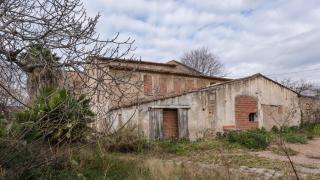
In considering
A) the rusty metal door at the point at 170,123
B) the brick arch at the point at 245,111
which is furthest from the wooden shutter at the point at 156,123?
the brick arch at the point at 245,111

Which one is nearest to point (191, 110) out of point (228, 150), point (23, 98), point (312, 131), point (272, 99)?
point (228, 150)

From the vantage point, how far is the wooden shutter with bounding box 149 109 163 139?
1941cm

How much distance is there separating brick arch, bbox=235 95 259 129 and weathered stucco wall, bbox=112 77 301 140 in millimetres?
115

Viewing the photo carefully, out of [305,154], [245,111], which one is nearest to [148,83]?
[245,111]

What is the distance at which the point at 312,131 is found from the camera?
988 inches

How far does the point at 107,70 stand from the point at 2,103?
1901mm

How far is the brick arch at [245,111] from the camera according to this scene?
74.2 ft

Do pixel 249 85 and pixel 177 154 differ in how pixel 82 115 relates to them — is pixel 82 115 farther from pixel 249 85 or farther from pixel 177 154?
pixel 249 85

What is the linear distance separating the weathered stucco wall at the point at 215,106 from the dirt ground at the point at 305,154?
196 centimetres

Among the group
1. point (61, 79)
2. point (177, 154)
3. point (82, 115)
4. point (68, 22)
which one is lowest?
point (177, 154)

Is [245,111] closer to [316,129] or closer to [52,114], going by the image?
[316,129]

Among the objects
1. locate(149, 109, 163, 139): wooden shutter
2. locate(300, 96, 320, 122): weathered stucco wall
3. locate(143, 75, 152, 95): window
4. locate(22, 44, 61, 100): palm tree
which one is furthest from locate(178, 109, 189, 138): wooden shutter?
locate(22, 44, 61, 100): palm tree

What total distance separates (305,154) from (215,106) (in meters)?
6.80

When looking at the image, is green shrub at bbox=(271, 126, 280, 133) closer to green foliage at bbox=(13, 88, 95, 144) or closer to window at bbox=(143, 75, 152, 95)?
window at bbox=(143, 75, 152, 95)
